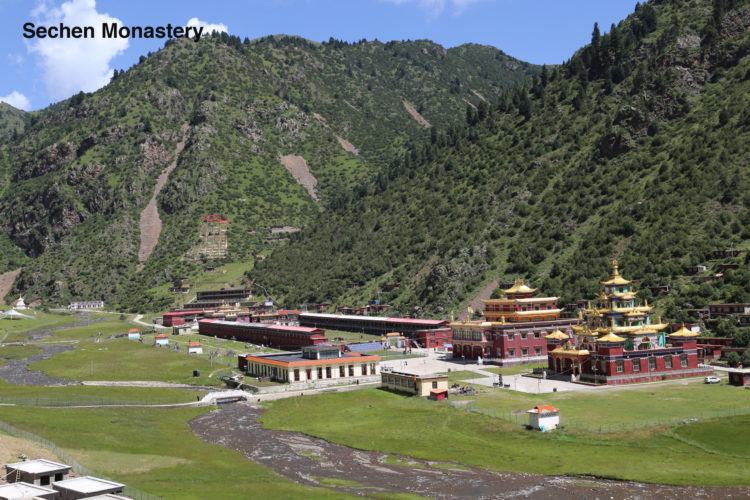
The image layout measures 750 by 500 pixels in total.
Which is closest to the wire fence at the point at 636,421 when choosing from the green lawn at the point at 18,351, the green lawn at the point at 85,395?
the green lawn at the point at 85,395

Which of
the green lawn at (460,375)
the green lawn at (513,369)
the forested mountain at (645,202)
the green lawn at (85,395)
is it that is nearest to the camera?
the green lawn at (85,395)

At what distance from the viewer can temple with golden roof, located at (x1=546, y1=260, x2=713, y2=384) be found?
8844 cm

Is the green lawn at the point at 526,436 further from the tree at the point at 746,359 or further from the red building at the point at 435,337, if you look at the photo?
the red building at the point at 435,337

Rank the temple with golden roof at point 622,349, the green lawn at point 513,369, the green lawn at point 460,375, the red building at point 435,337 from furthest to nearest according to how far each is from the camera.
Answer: the red building at point 435,337, the green lawn at point 513,369, the green lawn at point 460,375, the temple with golden roof at point 622,349

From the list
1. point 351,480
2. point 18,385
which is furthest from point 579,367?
point 18,385

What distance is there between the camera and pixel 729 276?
384 feet

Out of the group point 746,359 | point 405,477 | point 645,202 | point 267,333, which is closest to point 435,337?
point 267,333

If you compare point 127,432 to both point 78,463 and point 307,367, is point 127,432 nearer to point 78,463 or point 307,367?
point 78,463

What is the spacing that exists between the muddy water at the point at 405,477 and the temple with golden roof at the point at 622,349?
129 feet

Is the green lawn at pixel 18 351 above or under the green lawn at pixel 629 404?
above

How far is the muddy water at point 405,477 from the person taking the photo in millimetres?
48312

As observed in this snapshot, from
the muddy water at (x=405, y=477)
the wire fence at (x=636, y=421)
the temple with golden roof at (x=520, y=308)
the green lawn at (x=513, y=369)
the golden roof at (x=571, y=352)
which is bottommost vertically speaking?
the muddy water at (x=405, y=477)

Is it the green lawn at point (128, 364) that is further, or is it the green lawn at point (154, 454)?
the green lawn at point (128, 364)

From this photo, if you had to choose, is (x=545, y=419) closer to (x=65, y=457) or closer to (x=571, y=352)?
(x=571, y=352)
